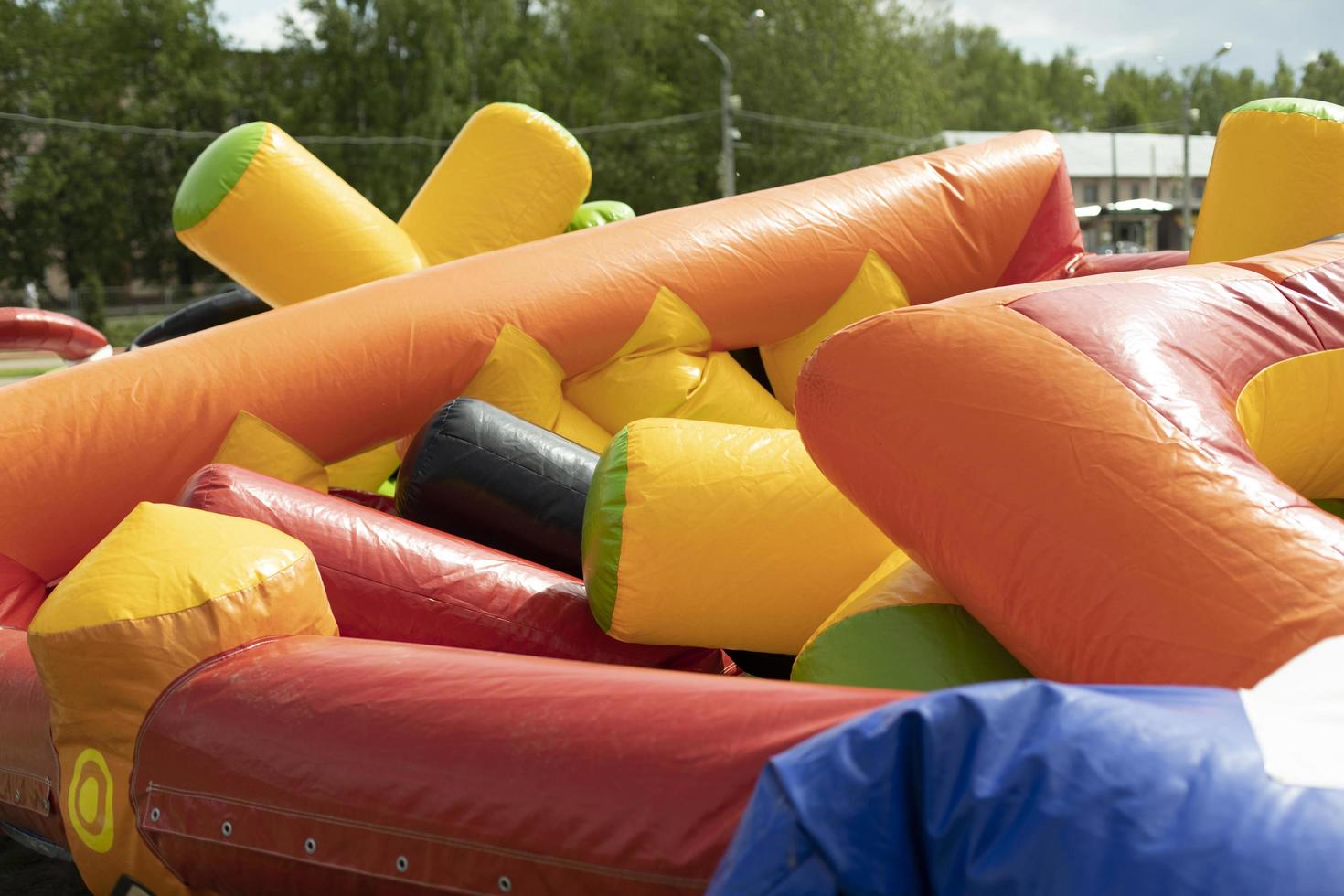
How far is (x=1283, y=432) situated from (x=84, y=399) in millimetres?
2354

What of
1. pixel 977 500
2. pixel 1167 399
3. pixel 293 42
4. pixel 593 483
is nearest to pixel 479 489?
pixel 593 483

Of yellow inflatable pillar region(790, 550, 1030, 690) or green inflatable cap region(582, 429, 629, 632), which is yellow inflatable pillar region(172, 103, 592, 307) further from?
yellow inflatable pillar region(790, 550, 1030, 690)

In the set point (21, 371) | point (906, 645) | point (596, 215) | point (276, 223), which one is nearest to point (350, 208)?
point (276, 223)

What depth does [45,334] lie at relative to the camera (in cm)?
570

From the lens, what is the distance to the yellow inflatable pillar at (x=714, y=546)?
2.03 metres

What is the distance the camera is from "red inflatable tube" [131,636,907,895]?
4.01 feet

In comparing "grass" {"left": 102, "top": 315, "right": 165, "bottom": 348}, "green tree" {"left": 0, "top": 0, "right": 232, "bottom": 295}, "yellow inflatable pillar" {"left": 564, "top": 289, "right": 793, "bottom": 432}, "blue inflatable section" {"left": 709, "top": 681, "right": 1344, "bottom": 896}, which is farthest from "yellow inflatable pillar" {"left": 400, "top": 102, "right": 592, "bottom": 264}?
"green tree" {"left": 0, "top": 0, "right": 232, "bottom": 295}

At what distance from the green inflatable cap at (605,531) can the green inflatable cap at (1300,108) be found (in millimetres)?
1767

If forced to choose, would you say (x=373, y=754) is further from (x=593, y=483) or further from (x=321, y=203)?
(x=321, y=203)

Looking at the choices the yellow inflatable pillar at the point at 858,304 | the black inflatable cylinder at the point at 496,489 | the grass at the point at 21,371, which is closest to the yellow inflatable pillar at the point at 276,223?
the yellow inflatable pillar at the point at 858,304

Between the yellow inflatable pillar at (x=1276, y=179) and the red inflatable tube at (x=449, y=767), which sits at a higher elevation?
the yellow inflatable pillar at (x=1276, y=179)

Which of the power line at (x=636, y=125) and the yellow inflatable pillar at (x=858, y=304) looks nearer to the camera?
the yellow inflatable pillar at (x=858, y=304)

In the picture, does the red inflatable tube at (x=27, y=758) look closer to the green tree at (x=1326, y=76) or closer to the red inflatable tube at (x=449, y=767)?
the red inflatable tube at (x=449, y=767)

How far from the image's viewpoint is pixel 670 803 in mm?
1224
